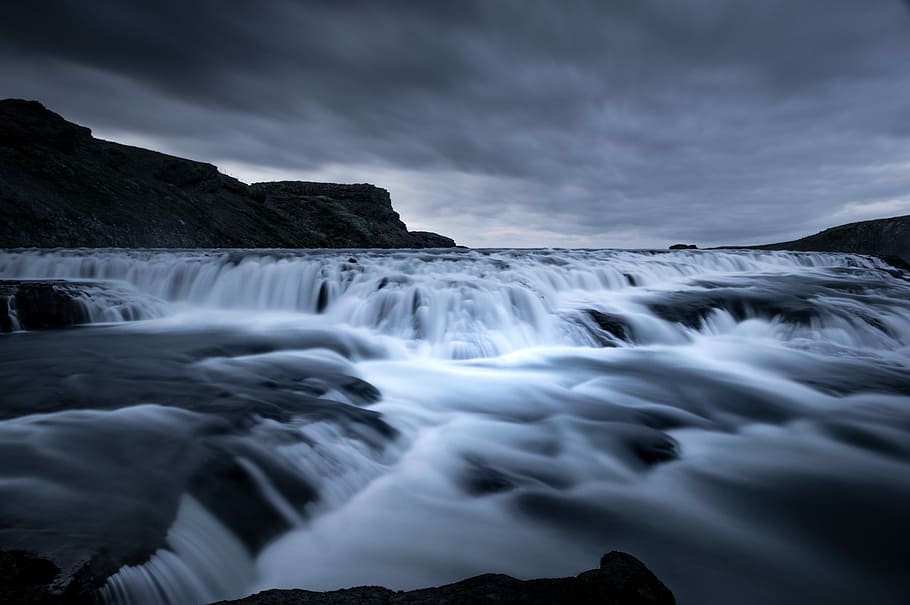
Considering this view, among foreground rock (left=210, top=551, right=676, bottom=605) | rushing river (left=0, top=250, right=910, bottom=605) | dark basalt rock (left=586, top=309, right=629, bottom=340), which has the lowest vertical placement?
rushing river (left=0, top=250, right=910, bottom=605)

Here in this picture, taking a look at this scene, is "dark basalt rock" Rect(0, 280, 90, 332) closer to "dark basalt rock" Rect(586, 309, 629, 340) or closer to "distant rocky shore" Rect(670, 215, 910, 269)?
"dark basalt rock" Rect(586, 309, 629, 340)

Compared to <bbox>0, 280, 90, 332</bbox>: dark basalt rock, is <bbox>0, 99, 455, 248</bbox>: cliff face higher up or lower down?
higher up

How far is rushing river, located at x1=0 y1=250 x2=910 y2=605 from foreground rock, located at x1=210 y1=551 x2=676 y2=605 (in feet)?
1.96

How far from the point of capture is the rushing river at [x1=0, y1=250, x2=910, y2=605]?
204 cm

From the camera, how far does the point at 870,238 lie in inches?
1150

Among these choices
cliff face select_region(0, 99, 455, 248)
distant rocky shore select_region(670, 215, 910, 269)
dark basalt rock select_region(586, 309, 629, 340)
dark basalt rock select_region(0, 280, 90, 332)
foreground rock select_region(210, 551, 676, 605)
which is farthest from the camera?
distant rocky shore select_region(670, 215, 910, 269)

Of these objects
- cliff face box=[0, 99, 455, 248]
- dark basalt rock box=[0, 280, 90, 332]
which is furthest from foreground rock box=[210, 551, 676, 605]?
cliff face box=[0, 99, 455, 248]

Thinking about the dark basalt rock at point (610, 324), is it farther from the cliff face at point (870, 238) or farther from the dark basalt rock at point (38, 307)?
the cliff face at point (870, 238)

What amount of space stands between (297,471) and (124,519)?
0.91 m

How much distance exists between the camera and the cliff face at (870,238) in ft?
90.8

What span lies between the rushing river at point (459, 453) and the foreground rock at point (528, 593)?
0.60 m

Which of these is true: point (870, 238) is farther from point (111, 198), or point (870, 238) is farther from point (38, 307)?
point (111, 198)

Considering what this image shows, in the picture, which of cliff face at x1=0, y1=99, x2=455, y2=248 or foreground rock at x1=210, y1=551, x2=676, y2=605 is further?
cliff face at x1=0, y1=99, x2=455, y2=248

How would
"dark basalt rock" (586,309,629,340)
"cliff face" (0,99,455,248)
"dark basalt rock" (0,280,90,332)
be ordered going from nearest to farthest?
"dark basalt rock" (0,280,90,332), "dark basalt rock" (586,309,629,340), "cliff face" (0,99,455,248)
